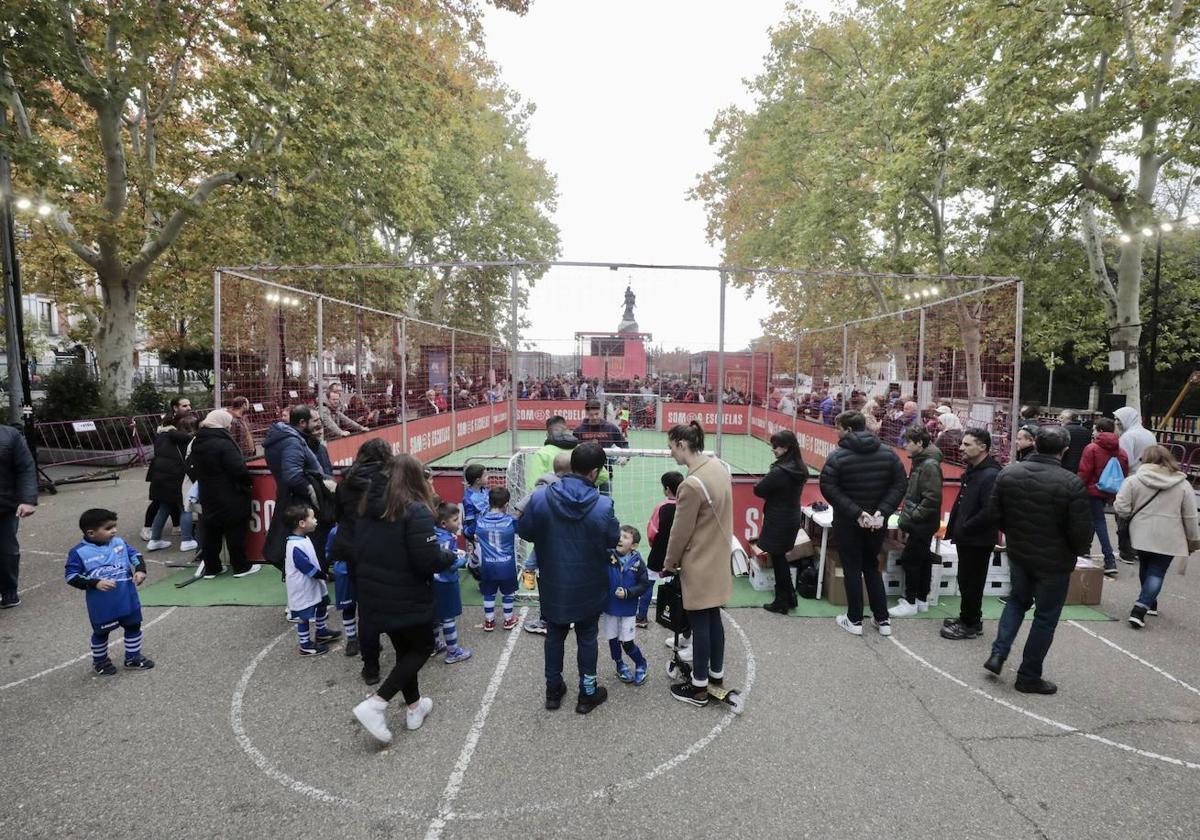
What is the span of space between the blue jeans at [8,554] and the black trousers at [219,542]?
57.3 inches

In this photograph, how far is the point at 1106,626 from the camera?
5395 mm

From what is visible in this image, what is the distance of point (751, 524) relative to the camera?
22.8 feet

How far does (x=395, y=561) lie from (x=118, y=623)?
2.56 metres

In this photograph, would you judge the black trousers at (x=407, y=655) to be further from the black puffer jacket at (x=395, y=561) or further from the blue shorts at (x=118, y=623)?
the blue shorts at (x=118, y=623)

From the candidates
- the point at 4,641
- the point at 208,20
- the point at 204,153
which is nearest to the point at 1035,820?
the point at 4,641

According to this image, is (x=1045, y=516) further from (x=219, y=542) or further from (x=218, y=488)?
(x=219, y=542)

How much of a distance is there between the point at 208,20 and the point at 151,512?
9.71 m

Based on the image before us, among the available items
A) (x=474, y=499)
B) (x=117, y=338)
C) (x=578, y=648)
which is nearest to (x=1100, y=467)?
(x=578, y=648)

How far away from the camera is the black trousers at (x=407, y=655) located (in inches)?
136

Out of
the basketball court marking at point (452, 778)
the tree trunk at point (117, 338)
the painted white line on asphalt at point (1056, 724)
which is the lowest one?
the basketball court marking at point (452, 778)

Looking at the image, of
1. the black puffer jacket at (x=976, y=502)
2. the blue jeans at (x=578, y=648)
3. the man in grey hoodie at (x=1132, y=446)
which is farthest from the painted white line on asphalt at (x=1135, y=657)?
the blue jeans at (x=578, y=648)

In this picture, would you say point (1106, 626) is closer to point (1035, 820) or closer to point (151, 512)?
point (1035, 820)

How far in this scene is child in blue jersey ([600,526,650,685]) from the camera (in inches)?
159

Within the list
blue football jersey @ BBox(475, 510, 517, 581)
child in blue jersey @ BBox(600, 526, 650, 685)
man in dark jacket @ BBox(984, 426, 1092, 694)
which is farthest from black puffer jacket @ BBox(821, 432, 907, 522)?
blue football jersey @ BBox(475, 510, 517, 581)
